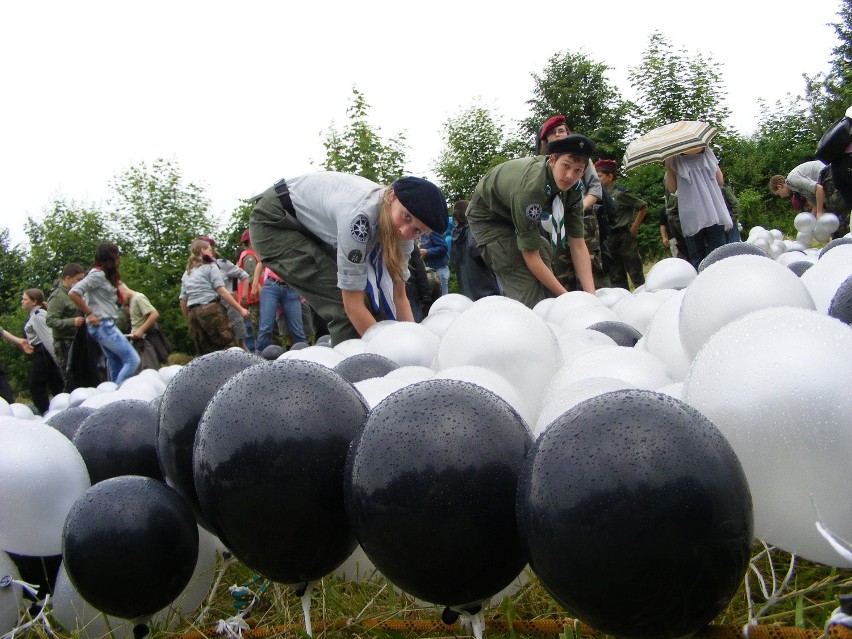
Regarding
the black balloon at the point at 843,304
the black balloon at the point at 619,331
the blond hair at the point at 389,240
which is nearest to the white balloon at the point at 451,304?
the blond hair at the point at 389,240

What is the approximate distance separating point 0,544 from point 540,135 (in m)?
5.14

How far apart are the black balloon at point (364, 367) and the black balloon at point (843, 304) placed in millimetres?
1389

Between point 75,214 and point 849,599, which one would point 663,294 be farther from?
point 75,214

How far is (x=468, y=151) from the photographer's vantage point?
31547 millimetres

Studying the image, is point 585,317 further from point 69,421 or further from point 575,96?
point 575,96

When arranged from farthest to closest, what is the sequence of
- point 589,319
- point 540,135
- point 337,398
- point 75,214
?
point 75,214, point 540,135, point 589,319, point 337,398

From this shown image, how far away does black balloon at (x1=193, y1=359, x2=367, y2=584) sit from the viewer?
1.29 meters

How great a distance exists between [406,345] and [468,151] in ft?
96.4

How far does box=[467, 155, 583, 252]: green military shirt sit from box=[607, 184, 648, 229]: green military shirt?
3.38 metres

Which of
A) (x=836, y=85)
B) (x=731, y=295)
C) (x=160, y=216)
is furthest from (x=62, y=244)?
(x=836, y=85)

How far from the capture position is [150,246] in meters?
21.4

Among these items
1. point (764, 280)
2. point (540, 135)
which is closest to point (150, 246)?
point (540, 135)

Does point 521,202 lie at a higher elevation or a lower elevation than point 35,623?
higher

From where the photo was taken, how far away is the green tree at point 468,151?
30.2 m
